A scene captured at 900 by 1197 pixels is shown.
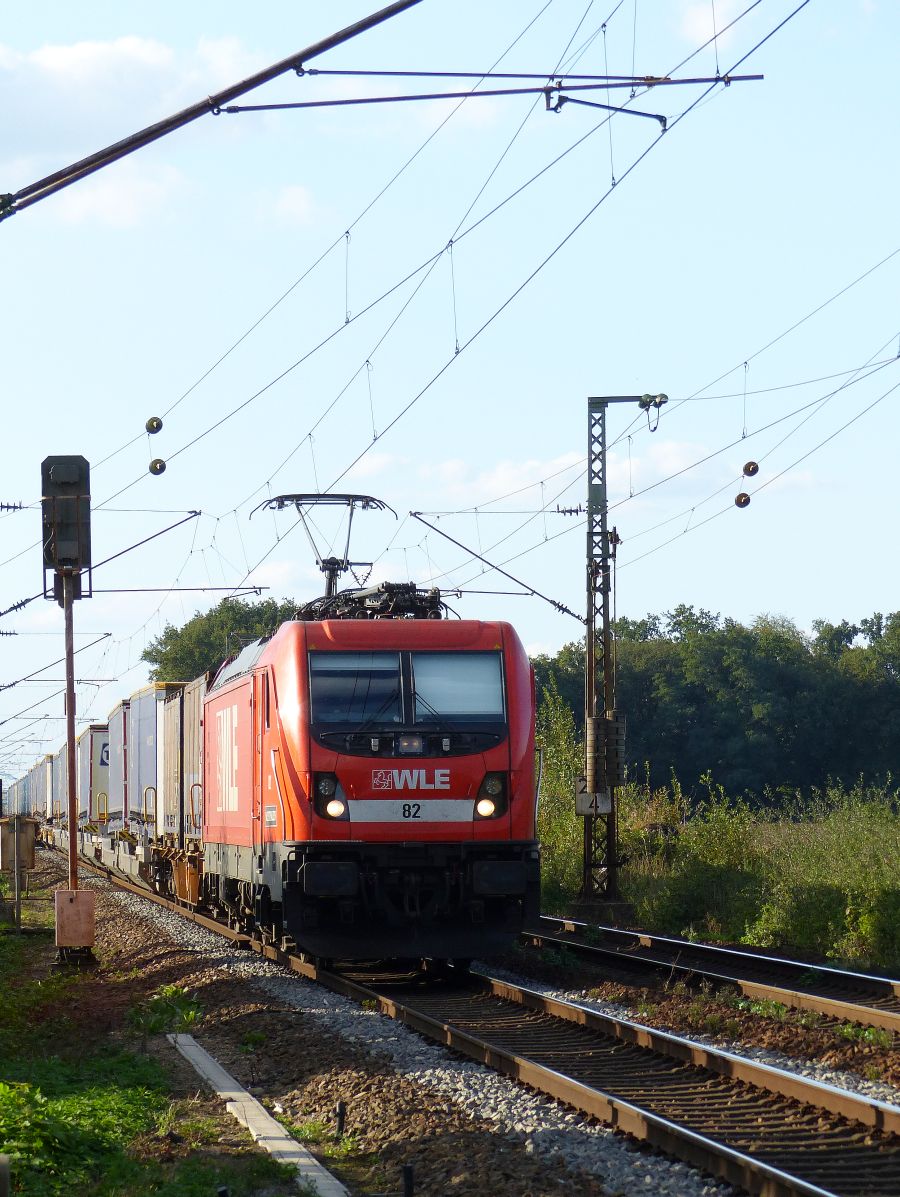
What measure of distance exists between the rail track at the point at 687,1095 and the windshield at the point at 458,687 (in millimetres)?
2601

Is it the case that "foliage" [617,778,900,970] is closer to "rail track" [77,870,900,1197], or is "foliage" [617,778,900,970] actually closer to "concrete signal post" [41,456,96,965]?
"rail track" [77,870,900,1197]

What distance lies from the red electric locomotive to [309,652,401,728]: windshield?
0.04ft

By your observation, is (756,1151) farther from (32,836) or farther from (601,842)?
(32,836)

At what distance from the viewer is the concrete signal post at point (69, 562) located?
55.7ft

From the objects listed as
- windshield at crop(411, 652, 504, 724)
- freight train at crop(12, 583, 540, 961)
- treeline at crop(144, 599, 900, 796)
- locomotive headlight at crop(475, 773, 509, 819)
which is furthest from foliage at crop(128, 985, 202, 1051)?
treeline at crop(144, 599, 900, 796)

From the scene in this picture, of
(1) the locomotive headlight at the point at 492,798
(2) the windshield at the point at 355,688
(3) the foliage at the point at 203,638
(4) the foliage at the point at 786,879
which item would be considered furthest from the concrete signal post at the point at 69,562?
(3) the foliage at the point at 203,638

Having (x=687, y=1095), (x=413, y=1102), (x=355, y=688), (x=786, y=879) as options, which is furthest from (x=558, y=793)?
(x=413, y=1102)

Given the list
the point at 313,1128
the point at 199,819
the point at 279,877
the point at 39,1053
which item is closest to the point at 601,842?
the point at 199,819

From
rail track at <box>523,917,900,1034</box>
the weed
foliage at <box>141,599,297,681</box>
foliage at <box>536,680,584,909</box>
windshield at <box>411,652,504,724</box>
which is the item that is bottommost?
rail track at <box>523,917,900,1034</box>

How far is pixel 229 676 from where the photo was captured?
1933 centimetres

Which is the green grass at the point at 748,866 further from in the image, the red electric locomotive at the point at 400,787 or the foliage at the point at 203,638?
the foliage at the point at 203,638

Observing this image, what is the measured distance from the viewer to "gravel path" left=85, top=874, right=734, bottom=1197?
23.4 ft

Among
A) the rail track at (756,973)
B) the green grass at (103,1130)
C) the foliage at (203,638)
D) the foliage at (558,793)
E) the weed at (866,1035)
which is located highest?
the foliage at (203,638)

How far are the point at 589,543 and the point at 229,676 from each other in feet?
24.6
